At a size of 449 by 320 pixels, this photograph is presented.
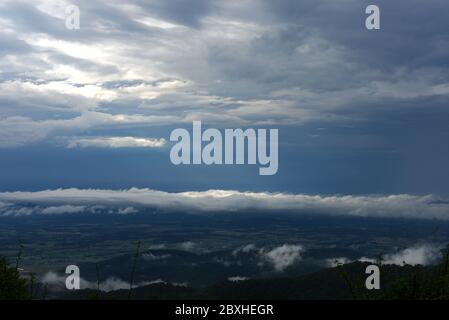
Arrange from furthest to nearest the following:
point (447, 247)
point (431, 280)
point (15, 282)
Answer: point (15, 282) → point (431, 280) → point (447, 247)

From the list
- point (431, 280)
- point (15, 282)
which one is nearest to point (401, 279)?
point (431, 280)

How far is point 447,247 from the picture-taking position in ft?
54.6

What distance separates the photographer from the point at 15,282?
47062mm

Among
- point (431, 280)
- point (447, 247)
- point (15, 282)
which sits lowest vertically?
point (15, 282)
